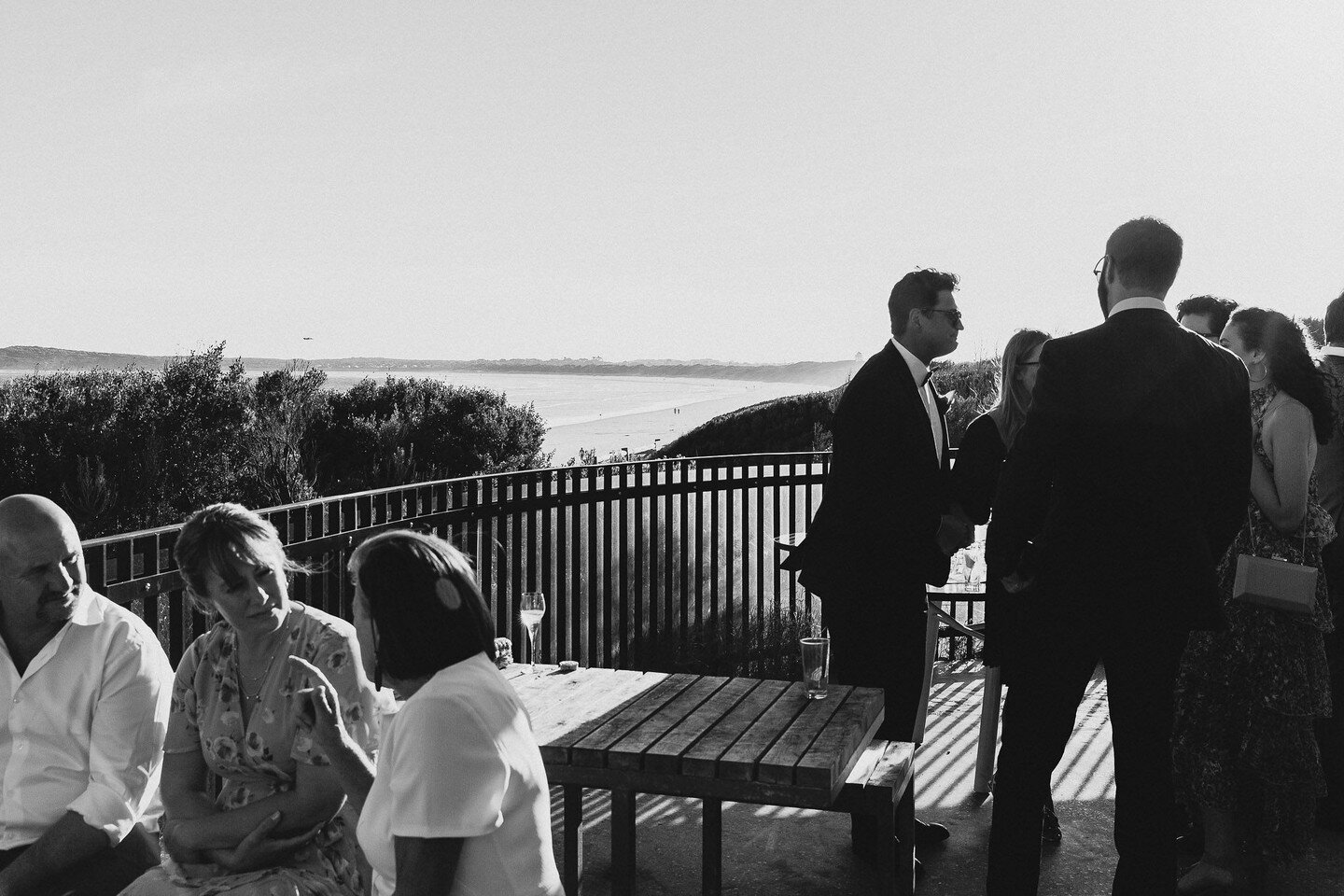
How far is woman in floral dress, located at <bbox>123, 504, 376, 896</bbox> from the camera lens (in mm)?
2820

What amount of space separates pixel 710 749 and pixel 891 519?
158cm

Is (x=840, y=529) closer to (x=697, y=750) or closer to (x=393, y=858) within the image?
(x=697, y=750)

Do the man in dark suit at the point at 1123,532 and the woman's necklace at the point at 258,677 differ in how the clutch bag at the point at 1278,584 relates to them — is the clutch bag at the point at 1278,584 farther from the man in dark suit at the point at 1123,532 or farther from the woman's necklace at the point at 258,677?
the woman's necklace at the point at 258,677

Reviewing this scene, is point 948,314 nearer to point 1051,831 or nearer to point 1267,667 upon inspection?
point 1267,667

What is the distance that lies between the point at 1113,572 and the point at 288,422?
12809 millimetres

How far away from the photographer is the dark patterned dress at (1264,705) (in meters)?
4.09

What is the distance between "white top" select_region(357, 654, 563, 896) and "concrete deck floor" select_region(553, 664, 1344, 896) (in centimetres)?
213

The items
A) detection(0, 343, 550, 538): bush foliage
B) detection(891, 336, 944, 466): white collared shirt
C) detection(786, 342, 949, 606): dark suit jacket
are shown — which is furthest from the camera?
detection(0, 343, 550, 538): bush foliage

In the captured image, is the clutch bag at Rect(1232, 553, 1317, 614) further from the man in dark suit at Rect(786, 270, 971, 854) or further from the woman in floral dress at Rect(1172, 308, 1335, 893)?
the man in dark suit at Rect(786, 270, 971, 854)

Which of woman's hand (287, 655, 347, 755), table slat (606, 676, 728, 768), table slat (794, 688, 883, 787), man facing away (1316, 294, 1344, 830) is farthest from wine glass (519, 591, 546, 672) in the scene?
man facing away (1316, 294, 1344, 830)

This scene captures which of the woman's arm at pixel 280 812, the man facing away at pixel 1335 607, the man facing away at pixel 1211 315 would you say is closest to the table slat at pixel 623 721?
the woman's arm at pixel 280 812

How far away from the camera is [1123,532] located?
3.31 metres

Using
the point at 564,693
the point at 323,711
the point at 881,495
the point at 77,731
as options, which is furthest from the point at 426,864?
the point at 881,495

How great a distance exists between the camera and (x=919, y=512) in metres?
4.36
